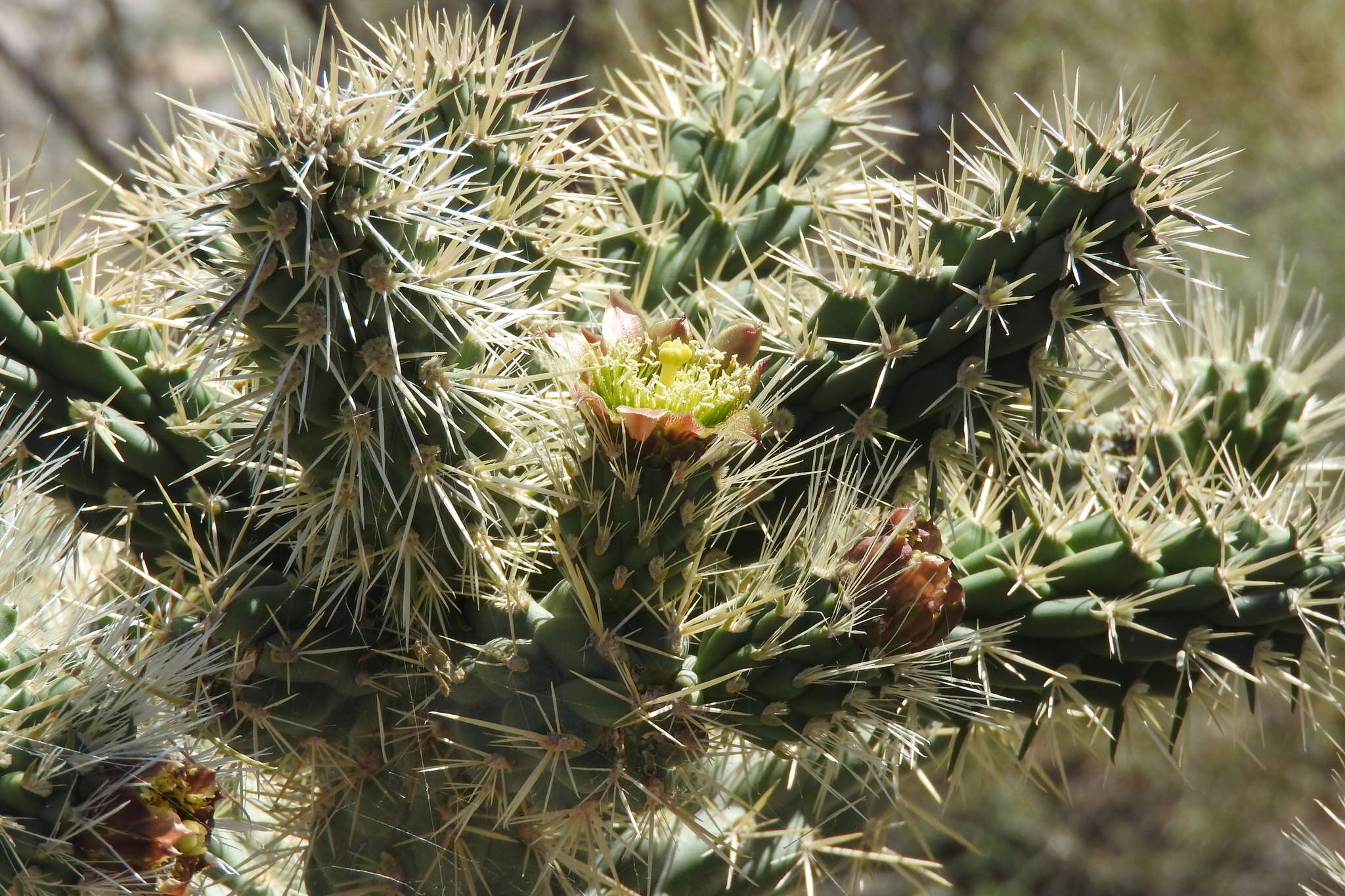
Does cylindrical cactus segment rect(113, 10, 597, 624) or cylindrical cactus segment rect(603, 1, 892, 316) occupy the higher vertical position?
cylindrical cactus segment rect(603, 1, 892, 316)

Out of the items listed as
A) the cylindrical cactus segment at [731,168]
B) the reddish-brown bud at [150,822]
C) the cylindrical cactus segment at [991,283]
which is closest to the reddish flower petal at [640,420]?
the cylindrical cactus segment at [991,283]

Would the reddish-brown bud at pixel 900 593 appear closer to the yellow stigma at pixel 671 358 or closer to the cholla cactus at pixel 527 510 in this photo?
the cholla cactus at pixel 527 510

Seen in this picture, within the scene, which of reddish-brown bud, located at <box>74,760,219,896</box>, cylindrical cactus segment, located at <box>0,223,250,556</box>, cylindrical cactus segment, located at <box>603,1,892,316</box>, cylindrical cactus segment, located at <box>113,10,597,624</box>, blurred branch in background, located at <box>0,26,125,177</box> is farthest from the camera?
blurred branch in background, located at <box>0,26,125,177</box>

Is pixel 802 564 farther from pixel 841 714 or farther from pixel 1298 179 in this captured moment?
pixel 1298 179

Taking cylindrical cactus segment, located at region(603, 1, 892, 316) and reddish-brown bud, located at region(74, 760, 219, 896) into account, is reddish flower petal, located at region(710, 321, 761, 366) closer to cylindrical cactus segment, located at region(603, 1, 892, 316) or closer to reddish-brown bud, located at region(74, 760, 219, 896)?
cylindrical cactus segment, located at region(603, 1, 892, 316)

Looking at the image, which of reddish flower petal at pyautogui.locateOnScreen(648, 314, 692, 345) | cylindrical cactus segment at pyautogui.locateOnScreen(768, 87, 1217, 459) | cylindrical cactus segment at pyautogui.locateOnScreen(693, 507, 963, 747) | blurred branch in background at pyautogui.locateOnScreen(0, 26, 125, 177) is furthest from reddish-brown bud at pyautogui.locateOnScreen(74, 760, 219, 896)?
blurred branch in background at pyautogui.locateOnScreen(0, 26, 125, 177)

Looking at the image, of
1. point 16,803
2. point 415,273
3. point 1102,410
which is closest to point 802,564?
point 415,273

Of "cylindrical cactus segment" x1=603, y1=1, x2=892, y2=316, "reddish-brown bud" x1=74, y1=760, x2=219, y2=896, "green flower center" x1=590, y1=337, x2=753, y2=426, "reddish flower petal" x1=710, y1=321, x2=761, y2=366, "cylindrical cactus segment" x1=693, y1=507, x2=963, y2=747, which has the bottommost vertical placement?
"reddish-brown bud" x1=74, y1=760, x2=219, y2=896
